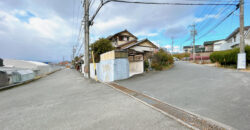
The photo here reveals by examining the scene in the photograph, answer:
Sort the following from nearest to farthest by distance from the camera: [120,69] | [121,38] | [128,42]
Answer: [120,69] → [128,42] → [121,38]

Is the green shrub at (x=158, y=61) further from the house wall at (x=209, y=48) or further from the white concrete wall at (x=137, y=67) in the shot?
the house wall at (x=209, y=48)

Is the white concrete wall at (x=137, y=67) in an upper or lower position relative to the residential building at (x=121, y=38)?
lower

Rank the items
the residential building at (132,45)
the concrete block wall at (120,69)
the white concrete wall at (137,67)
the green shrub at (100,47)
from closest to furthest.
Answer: the concrete block wall at (120,69) < the white concrete wall at (137,67) < the green shrub at (100,47) < the residential building at (132,45)

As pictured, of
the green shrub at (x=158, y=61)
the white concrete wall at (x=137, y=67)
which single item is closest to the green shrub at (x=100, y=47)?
the white concrete wall at (x=137, y=67)

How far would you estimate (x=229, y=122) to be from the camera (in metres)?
2.14

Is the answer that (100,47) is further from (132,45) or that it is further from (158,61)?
(158,61)

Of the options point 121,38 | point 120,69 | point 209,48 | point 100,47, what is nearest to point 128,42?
point 121,38

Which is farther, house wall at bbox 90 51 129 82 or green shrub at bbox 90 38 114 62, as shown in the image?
green shrub at bbox 90 38 114 62

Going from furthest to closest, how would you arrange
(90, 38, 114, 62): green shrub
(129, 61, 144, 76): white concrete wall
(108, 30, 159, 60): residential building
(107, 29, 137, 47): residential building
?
1. (107, 29, 137, 47): residential building
2. (108, 30, 159, 60): residential building
3. (90, 38, 114, 62): green shrub
4. (129, 61, 144, 76): white concrete wall

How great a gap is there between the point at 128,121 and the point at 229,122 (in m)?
2.24

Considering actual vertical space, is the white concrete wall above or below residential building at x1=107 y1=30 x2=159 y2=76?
below

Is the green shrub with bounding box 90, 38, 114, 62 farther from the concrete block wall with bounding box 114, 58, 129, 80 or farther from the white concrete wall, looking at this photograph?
the concrete block wall with bounding box 114, 58, 129, 80

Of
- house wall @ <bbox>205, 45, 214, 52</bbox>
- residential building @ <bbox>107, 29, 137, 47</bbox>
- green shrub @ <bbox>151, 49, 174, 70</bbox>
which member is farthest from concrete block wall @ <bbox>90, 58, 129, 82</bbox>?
house wall @ <bbox>205, 45, 214, 52</bbox>

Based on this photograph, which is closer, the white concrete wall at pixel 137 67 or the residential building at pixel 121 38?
the white concrete wall at pixel 137 67
